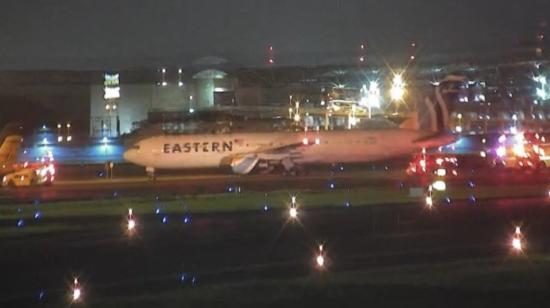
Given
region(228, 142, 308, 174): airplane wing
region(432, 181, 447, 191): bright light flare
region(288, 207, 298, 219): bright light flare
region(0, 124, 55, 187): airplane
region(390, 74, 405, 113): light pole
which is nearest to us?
region(288, 207, 298, 219): bright light flare

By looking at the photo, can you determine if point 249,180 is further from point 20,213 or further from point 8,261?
point 8,261

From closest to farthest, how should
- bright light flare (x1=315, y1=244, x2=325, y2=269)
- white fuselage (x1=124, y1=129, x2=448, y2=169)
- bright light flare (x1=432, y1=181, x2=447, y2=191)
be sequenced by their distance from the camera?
bright light flare (x1=315, y1=244, x2=325, y2=269) → bright light flare (x1=432, y1=181, x2=447, y2=191) → white fuselage (x1=124, y1=129, x2=448, y2=169)

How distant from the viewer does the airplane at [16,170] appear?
41.6 metres

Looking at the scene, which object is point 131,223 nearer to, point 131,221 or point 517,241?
point 131,221

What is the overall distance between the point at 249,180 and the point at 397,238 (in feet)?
74.2

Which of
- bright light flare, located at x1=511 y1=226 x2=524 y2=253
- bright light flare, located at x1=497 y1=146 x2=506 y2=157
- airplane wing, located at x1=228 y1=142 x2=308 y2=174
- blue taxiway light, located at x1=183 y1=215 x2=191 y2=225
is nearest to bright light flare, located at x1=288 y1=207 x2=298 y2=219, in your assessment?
blue taxiway light, located at x1=183 y1=215 x2=191 y2=225

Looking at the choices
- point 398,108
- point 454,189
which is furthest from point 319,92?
point 454,189

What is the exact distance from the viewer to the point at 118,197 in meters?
30.2

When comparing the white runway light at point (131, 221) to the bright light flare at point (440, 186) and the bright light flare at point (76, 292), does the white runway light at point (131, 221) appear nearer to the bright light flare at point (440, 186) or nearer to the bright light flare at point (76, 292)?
the bright light flare at point (76, 292)

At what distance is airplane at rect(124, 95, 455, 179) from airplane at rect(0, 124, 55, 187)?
638cm

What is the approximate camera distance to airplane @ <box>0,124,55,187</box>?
41562 millimetres

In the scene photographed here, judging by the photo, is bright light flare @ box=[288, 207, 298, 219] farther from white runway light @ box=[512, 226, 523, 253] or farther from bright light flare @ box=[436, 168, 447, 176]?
bright light flare @ box=[436, 168, 447, 176]

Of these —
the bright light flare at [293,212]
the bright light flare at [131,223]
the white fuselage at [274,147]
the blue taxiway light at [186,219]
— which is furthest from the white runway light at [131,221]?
the white fuselage at [274,147]

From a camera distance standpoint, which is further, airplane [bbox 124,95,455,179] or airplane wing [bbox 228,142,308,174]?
airplane [bbox 124,95,455,179]
